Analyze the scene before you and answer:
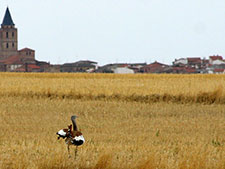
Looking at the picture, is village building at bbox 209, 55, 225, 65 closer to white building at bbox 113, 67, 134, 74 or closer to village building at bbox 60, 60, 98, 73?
white building at bbox 113, 67, 134, 74

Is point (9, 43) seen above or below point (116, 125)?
above

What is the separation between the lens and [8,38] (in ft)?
571

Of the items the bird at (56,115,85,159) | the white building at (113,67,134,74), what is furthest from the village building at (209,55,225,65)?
the bird at (56,115,85,159)

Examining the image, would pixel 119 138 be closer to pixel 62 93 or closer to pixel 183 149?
pixel 183 149

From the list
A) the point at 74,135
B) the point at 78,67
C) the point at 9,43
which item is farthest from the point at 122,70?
the point at 74,135

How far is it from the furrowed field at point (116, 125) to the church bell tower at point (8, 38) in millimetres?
145348

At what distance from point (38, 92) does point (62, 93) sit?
135 centimetres

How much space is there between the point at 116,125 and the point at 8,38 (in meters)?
160

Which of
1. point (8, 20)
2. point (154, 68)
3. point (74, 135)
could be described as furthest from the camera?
point (8, 20)

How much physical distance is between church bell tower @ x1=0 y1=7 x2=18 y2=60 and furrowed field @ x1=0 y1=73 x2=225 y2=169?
477ft

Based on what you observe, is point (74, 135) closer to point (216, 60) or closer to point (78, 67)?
point (216, 60)

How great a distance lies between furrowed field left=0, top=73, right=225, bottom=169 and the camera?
1085 cm

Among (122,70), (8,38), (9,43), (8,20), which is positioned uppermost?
(8,20)

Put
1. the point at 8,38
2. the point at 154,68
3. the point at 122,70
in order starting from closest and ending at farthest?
the point at 122,70
the point at 154,68
the point at 8,38
